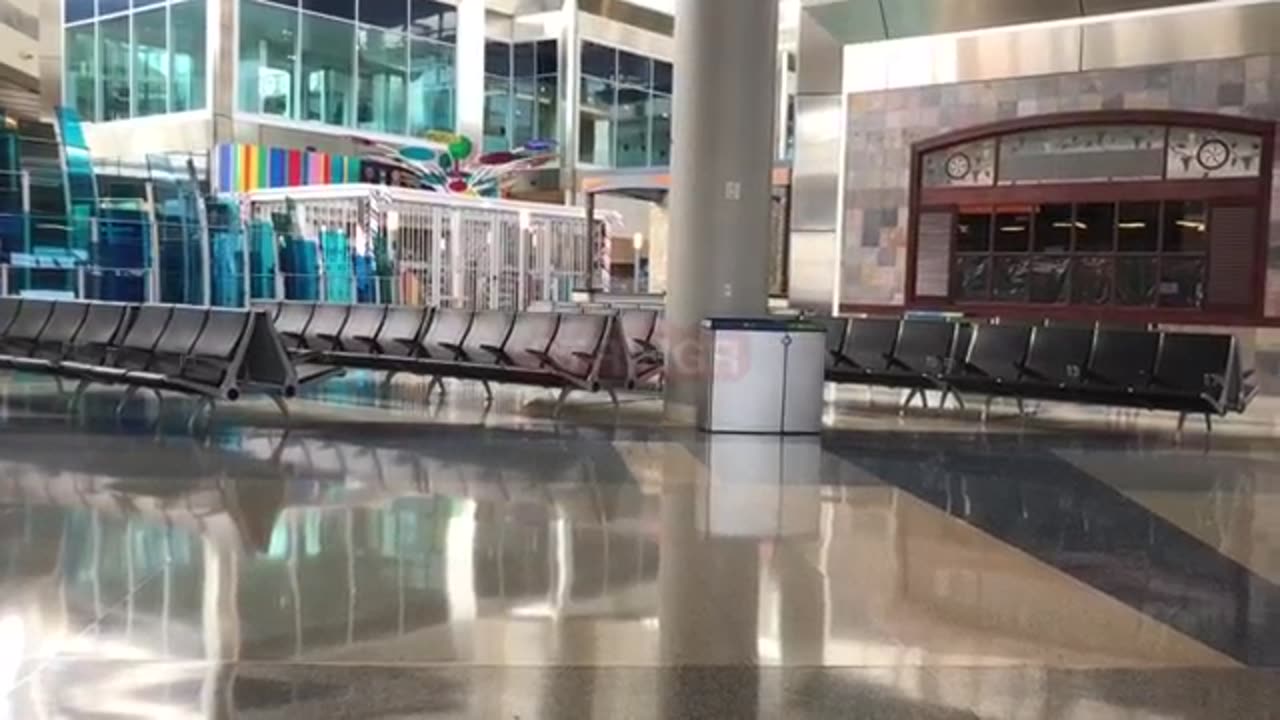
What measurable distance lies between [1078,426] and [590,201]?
11.8 meters

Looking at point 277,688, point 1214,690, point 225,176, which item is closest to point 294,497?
point 277,688

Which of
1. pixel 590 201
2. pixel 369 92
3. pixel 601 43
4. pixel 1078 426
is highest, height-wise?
pixel 601 43

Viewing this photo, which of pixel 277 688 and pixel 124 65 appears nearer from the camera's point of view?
pixel 277 688

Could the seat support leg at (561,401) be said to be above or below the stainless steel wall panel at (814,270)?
below

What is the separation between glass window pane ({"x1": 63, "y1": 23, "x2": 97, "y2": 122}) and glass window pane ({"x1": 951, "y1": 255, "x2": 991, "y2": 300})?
1007 inches

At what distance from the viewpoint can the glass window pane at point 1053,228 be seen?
53.0 ft

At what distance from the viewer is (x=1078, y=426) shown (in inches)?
497

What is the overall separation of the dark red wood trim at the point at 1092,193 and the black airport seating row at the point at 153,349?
926 cm

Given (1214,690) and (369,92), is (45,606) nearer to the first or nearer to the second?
(1214,690)

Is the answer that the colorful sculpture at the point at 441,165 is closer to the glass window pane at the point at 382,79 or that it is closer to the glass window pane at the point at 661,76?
the glass window pane at the point at 382,79

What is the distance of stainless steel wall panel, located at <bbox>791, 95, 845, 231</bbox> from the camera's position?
17703mm

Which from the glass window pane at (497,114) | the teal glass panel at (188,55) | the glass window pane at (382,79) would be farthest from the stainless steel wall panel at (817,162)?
the glass window pane at (497,114)

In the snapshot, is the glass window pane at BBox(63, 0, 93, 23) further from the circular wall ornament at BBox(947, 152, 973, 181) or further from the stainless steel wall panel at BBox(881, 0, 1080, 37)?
the circular wall ornament at BBox(947, 152, 973, 181)

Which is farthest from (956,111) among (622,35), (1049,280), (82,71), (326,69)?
(82,71)
